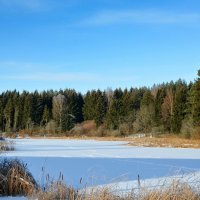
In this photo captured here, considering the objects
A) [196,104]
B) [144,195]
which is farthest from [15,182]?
[196,104]

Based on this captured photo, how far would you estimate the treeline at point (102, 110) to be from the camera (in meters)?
52.8

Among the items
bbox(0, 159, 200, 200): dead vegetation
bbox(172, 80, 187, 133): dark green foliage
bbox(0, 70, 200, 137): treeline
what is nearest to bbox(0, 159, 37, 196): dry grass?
bbox(0, 159, 200, 200): dead vegetation

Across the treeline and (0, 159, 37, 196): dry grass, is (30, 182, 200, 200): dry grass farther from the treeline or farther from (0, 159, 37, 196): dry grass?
the treeline

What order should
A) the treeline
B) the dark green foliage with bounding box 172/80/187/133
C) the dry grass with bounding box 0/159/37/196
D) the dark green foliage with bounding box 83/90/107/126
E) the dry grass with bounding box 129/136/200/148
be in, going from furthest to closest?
the dark green foliage with bounding box 83/90/107/126 → the treeline → the dark green foliage with bounding box 172/80/187/133 → the dry grass with bounding box 129/136/200/148 → the dry grass with bounding box 0/159/37/196

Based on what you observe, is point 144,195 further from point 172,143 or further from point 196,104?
point 196,104

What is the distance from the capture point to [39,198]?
6.28 metres

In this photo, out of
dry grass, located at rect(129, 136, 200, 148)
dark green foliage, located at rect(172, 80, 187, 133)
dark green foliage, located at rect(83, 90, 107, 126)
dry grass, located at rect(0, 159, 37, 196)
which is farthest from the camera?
dark green foliage, located at rect(83, 90, 107, 126)

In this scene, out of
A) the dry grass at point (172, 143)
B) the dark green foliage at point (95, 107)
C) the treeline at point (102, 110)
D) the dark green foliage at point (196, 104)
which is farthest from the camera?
the dark green foliage at point (95, 107)

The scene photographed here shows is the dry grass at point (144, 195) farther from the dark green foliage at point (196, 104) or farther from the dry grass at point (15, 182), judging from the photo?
the dark green foliage at point (196, 104)

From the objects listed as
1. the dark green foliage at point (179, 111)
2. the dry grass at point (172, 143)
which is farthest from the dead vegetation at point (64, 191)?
the dark green foliage at point (179, 111)

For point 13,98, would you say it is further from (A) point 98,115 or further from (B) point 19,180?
(B) point 19,180

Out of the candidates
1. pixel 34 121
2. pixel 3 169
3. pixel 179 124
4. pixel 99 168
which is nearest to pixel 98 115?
pixel 34 121

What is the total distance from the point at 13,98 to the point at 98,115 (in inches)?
643

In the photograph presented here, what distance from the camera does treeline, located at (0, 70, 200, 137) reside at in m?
52.8
